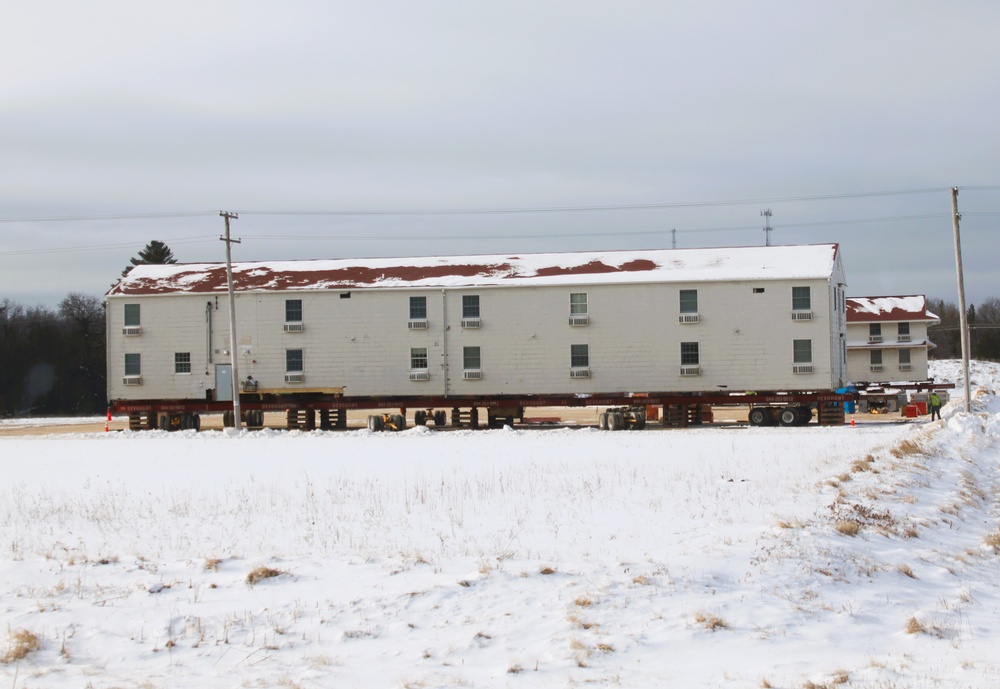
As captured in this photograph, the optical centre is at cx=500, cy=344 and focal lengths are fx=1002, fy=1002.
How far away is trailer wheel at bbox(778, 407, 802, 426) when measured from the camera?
133 ft

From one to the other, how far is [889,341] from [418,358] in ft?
150

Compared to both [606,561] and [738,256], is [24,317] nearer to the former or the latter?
[738,256]

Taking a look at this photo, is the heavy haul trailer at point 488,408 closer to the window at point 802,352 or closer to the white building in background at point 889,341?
the window at point 802,352

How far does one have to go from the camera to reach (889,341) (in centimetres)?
7525

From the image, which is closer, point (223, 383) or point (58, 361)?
point (223, 383)

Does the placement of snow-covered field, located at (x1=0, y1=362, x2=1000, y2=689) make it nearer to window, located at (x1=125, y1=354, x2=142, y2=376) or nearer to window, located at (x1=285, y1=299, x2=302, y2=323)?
window, located at (x1=285, y1=299, x2=302, y2=323)

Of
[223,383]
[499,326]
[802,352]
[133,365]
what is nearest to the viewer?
[802,352]

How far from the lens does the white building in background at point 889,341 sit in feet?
246

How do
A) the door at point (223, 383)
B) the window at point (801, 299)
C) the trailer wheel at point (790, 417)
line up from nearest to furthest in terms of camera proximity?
the trailer wheel at point (790, 417)
the window at point (801, 299)
the door at point (223, 383)

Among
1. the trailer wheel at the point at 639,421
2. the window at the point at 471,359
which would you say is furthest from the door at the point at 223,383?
the trailer wheel at the point at 639,421

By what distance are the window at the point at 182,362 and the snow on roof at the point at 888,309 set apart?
163 feet

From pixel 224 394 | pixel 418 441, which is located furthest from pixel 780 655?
pixel 224 394

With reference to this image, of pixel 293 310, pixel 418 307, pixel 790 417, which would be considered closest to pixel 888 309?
pixel 790 417

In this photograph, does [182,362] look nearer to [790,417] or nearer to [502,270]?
[502,270]
